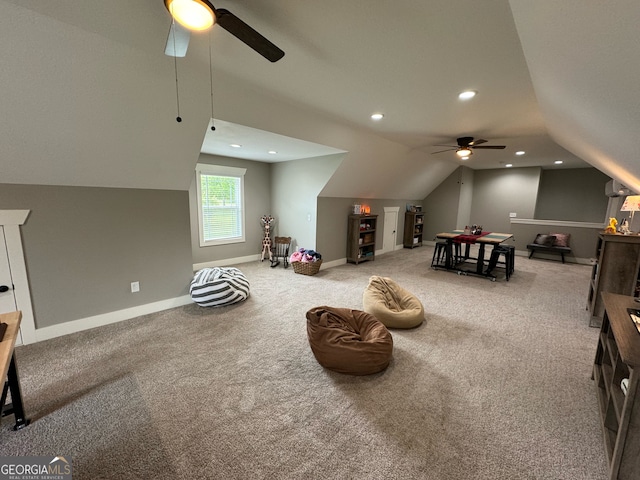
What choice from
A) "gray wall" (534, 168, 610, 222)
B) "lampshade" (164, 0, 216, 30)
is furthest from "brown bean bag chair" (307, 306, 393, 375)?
"gray wall" (534, 168, 610, 222)

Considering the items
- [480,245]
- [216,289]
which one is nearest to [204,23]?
[216,289]

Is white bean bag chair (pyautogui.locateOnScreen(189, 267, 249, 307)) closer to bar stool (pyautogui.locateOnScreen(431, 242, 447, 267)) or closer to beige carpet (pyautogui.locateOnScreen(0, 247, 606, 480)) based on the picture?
beige carpet (pyautogui.locateOnScreen(0, 247, 606, 480))

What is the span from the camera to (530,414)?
1889mm

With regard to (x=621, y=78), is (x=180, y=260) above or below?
below

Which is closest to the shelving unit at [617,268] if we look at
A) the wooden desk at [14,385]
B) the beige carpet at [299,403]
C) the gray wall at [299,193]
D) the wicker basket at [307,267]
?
the beige carpet at [299,403]

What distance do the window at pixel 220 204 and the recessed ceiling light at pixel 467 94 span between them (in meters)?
4.44

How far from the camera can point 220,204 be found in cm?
573

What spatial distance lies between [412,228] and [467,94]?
5762 mm

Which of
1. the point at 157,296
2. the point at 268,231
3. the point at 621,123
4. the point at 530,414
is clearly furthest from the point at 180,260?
the point at 621,123

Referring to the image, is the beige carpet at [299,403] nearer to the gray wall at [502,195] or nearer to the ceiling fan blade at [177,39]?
the ceiling fan blade at [177,39]

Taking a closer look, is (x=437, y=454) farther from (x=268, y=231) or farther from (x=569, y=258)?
(x=569, y=258)

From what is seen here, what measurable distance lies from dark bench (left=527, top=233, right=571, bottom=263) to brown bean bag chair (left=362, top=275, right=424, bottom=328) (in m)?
5.65

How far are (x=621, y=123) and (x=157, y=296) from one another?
16.2 feet

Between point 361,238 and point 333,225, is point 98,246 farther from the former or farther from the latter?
point 361,238
